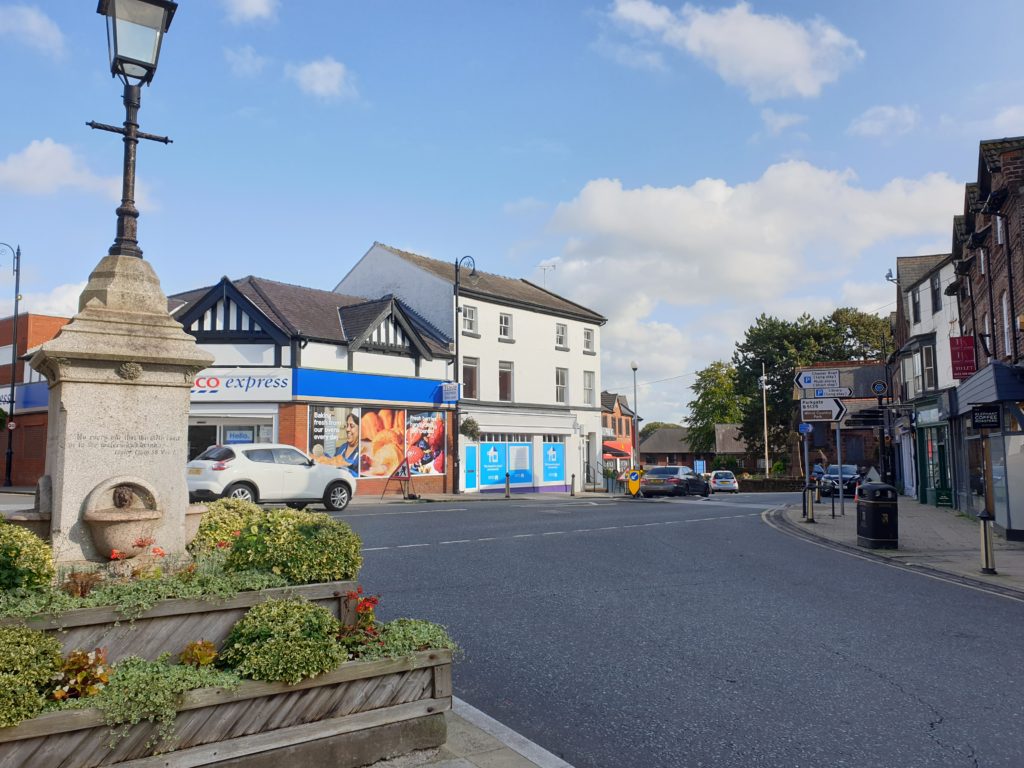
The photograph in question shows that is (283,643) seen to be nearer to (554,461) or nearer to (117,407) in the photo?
(117,407)

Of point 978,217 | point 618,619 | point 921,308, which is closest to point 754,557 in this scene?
point 618,619

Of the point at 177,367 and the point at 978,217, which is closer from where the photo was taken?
the point at 177,367

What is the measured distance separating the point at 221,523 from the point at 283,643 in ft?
7.46

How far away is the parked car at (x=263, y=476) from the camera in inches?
679

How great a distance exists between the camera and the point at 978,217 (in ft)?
71.1

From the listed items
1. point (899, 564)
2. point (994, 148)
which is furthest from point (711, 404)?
point (899, 564)

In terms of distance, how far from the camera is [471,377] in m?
36.0

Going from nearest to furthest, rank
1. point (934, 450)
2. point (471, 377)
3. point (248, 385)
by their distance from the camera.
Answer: point (934, 450) < point (248, 385) < point (471, 377)

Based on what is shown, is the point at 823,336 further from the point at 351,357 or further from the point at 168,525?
the point at 168,525

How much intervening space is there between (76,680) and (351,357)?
88.9 ft

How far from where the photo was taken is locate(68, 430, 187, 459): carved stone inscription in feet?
17.4

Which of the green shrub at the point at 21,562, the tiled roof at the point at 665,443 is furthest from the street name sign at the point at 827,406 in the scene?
the tiled roof at the point at 665,443

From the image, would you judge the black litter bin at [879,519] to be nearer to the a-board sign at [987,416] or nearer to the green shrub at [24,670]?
the a-board sign at [987,416]

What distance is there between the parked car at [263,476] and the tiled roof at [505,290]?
16.8 meters
